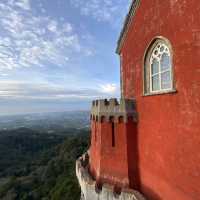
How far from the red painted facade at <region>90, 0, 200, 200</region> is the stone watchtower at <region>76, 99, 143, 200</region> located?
34 millimetres

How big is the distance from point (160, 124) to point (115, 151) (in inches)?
86.7

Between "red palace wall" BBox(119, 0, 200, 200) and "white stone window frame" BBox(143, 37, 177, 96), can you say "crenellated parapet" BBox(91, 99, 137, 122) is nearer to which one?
"red palace wall" BBox(119, 0, 200, 200)

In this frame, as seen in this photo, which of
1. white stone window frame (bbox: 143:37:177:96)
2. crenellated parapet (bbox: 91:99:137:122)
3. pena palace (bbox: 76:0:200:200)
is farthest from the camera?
crenellated parapet (bbox: 91:99:137:122)

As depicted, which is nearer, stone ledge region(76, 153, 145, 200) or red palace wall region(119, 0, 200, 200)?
red palace wall region(119, 0, 200, 200)

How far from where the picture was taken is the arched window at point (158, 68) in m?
6.29

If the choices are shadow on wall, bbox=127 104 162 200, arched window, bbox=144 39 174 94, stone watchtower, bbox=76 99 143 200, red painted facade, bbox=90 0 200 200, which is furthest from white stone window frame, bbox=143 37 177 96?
shadow on wall, bbox=127 104 162 200

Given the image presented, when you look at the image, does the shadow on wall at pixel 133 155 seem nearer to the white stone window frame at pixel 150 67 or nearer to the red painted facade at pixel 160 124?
the red painted facade at pixel 160 124

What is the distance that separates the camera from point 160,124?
21.2 ft

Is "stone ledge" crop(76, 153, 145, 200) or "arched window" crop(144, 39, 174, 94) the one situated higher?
"arched window" crop(144, 39, 174, 94)

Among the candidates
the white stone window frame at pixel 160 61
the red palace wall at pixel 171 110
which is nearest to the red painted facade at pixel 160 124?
the red palace wall at pixel 171 110

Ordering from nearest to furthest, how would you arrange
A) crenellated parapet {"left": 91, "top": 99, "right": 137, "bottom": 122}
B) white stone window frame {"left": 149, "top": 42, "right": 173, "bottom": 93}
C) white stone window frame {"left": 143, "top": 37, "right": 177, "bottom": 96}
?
white stone window frame {"left": 143, "top": 37, "right": 177, "bottom": 96} → white stone window frame {"left": 149, "top": 42, "right": 173, "bottom": 93} → crenellated parapet {"left": 91, "top": 99, "right": 137, "bottom": 122}

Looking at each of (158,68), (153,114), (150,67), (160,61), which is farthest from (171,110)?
(150,67)

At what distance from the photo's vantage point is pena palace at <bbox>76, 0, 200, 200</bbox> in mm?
5332

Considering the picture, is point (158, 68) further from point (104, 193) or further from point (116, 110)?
point (104, 193)
